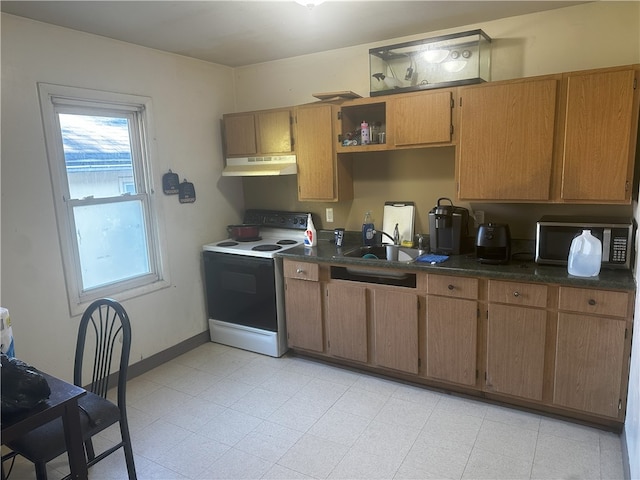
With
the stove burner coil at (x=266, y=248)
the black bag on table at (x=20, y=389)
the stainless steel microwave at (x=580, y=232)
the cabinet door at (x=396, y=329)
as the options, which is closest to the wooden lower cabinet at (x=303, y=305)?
the stove burner coil at (x=266, y=248)

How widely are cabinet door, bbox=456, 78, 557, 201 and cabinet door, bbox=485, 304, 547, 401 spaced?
0.70m

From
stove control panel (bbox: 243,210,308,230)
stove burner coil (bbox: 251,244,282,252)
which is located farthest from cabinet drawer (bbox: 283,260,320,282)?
stove control panel (bbox: 243,210,308,230)

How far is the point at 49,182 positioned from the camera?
2.64 m

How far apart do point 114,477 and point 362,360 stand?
1.63 m

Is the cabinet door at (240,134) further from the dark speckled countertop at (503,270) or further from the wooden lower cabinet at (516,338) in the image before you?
the wooden lower cabinet at (516,338)

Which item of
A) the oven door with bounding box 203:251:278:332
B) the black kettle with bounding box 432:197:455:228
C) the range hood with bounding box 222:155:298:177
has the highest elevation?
the range hood with bounding box 222:155:298:177

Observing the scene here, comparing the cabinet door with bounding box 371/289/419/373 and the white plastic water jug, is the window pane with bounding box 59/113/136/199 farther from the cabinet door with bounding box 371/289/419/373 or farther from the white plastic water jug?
the white plastic water jug

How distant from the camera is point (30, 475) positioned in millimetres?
2193

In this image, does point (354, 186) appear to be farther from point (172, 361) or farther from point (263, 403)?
point (172, 361)

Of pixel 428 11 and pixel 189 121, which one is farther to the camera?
pixel 189 121

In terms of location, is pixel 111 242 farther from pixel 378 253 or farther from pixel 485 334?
pixel 485 334

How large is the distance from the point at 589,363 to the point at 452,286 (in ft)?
2.63

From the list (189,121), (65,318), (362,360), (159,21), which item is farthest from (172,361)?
(159,21)

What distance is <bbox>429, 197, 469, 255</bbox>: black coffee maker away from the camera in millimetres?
2811
